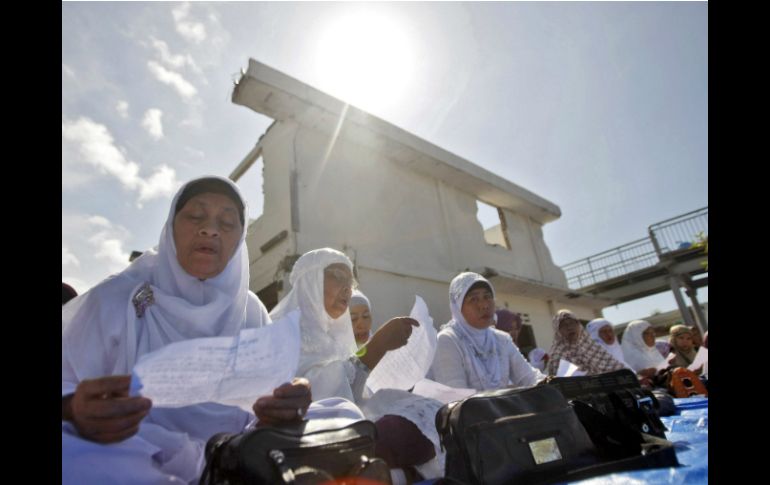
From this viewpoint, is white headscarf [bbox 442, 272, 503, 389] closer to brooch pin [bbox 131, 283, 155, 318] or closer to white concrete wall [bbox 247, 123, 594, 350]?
brooch pin [bbox 131, 283, 155, 318]

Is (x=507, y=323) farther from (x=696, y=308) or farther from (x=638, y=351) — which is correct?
(x=696, y=308)

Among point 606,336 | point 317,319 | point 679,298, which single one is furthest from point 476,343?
point 679,298

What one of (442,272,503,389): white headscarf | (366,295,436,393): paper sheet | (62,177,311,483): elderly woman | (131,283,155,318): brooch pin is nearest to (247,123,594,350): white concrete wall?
(442,272,503,389): white headscarf

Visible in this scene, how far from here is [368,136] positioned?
7348 mm

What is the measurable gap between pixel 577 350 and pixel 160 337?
3972 mm

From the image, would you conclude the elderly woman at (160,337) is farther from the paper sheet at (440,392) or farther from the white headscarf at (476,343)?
the white headscarf at (476,343)

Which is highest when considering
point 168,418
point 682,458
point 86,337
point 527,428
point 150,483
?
point 86,337

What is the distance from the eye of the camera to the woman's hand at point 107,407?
33.7 inches

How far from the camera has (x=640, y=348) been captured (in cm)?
574

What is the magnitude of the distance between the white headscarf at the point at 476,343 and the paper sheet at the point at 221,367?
193 centimetres
